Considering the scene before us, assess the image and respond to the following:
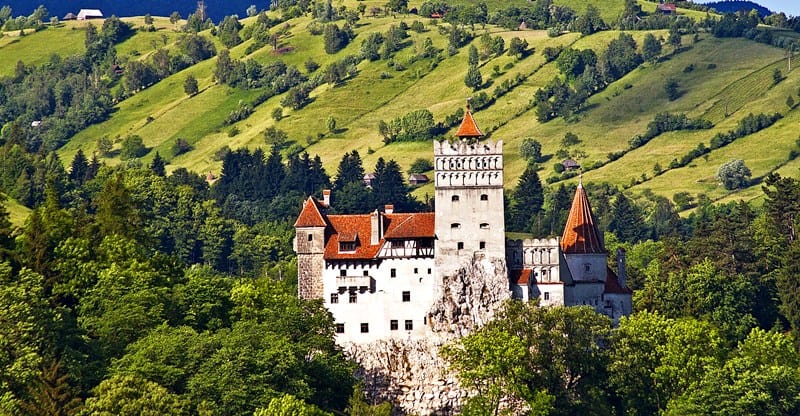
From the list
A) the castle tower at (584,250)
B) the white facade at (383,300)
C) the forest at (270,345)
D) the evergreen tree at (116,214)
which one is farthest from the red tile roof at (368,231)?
the evergreen tree at (116,214)

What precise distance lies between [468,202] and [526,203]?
273 feet

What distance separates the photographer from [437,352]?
11019 centimetres

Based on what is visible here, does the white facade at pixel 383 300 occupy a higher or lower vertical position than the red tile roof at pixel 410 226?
lower

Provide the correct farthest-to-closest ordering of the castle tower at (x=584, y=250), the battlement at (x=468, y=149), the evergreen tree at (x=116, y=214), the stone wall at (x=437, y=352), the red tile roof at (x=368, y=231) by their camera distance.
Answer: the evergreen tree at (x=116, y=214), the castle tower at (x=584, y=250), the red tile roof at (x=368, y=231), the battlement at (x=468, y=149), the stone wall at (x=437, y=352)

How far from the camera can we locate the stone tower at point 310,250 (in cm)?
11256

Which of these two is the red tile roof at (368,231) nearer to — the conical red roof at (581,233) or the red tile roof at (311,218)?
the red tile roof at (311,218)

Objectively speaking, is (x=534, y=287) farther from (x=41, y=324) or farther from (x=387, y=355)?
(x=41, y=324)

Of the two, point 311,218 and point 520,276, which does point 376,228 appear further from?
point 520,276

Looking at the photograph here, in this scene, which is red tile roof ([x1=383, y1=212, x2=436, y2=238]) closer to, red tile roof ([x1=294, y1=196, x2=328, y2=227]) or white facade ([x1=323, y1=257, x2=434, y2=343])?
white facade ([x1=323, y1=257, x2=434, y2=343])

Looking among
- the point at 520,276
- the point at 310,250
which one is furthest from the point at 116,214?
the point at 520,276

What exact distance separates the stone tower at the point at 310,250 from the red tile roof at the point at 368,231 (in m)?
0.67

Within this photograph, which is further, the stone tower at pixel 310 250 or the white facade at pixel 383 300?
the stone tower at pixel 310 250

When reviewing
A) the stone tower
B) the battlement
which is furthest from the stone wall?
the battlement

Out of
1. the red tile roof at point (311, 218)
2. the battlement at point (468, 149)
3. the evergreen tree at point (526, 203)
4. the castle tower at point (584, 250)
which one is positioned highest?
the evergreen tree at point (526, 203)
